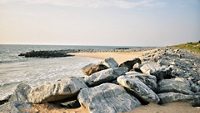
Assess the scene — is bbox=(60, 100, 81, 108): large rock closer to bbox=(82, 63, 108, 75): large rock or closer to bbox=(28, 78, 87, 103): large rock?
bbox=(28, 78, 87, 103): large rock

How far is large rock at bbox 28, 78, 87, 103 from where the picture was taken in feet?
28.6

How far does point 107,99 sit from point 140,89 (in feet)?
3.96

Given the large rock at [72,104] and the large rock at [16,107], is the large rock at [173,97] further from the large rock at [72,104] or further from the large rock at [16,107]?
the large rock at [16,107]

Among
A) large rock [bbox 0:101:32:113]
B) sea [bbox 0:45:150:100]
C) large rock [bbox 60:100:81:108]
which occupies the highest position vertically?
large rock [bbox 0:101:32:113]

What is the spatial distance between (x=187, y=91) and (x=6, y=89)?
31.6 feet

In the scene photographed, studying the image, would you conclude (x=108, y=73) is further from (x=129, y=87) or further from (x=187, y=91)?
(x=187, y=91)

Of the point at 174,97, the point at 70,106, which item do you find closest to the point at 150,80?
Answer: the point at 174,97

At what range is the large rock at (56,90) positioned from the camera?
8.71 metres

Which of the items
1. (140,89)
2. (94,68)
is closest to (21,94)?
(94,68)

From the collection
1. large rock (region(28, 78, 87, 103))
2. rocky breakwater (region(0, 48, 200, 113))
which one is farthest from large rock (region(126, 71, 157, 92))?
large rock (region(28, 78, 87, 103))

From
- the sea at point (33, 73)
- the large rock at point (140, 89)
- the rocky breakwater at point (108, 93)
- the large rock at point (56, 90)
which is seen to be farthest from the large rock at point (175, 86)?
the sea at point (33, 73)

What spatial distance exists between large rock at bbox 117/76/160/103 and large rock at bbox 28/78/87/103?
1492mm

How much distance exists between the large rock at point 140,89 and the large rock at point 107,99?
22 centimetres

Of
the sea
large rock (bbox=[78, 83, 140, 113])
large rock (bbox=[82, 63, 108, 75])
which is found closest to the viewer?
large rock (bbox=[78, 83, 140, 113])
